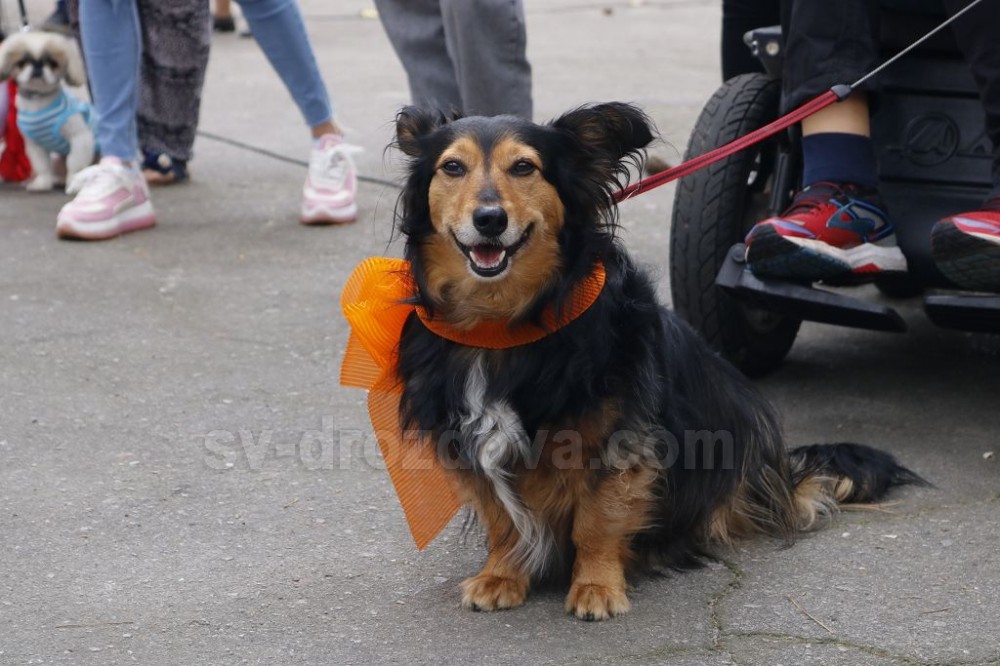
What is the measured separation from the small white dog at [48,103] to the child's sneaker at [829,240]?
3270 millimetres

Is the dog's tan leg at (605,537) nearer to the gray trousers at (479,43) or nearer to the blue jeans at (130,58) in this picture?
the gray trousers at (479,43)

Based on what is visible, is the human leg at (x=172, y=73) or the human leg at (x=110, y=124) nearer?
the human leg at (x=110, y=124)

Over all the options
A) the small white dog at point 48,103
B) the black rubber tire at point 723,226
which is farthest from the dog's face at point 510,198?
the small white dog at point 48,103

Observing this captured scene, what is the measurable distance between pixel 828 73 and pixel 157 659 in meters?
2.10

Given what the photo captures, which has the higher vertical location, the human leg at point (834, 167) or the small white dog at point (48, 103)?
the human leg at point (834, 167)

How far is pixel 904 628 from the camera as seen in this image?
255 centimetres

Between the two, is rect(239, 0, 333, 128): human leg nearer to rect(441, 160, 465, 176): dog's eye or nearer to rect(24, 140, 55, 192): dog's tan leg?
rect(24, 140, 55, 192): dog's tan leg

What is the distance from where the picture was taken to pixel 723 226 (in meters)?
3.68

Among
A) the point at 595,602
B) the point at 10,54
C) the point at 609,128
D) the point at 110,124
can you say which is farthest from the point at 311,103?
the point at 595,602

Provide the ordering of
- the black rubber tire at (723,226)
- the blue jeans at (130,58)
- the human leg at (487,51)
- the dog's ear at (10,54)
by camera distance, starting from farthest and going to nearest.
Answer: the dog's ear at (10,54)
the blue jeans at (130,58)
the human leg at (487,51)
the black rubber tire at (723,226)

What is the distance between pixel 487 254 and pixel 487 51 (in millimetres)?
1674

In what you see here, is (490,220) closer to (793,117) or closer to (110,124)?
(793,117)

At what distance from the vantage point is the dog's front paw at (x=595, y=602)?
2.63 m

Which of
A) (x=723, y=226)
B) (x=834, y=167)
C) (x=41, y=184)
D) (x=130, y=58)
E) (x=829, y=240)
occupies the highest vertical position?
(x=834, y=167)
